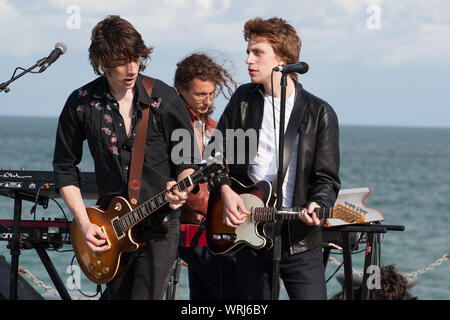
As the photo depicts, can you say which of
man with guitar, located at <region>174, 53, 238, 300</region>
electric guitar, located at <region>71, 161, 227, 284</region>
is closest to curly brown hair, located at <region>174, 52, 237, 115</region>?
man with guitar, located at <region>174, 53, 238, 300</region>

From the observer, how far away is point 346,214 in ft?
13.0

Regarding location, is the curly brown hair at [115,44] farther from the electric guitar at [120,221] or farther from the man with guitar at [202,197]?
the man with guitar at [202,197]

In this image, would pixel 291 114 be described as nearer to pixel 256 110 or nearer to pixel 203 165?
pixel 256 110

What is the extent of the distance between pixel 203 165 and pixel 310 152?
58 centimetres

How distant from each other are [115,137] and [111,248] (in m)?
0.61

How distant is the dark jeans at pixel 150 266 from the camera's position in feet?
12.6

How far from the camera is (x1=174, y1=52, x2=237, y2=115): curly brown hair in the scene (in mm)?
5270

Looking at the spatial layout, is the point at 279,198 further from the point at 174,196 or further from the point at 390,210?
the point at 390,210

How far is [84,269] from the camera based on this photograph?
437cm

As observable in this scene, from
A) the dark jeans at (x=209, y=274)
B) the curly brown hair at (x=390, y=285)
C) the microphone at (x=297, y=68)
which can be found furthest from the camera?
the curly brown hair at (x=390, y=285)

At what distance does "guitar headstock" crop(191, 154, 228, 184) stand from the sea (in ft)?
5.54

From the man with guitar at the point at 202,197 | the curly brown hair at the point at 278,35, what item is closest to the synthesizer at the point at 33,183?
the man with guitar at the point at 202,197

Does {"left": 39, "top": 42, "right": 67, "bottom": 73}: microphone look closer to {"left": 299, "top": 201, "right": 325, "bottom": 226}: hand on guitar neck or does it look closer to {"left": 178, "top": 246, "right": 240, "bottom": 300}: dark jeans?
{"left": 178, "top": 246, "right": 240, "bottom": 300}: dark jeans
